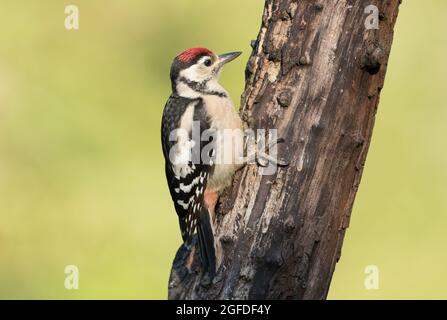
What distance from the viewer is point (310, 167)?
369 centimetres

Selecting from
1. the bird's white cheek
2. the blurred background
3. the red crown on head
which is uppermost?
the red crown on head

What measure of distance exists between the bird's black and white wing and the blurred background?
89.2 inches

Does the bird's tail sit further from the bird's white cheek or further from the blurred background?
the blurred background

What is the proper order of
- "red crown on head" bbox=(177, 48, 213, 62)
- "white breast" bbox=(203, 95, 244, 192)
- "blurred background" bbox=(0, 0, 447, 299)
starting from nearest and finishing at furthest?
1. "white breast" bbox=(203, 95, 244, 192)
2. "red crown on head" bbox=(177, 48, 213, 62)
3. "blurred background" bbox=(0, 0, 447, 299)

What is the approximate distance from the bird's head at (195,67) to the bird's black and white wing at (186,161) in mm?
218

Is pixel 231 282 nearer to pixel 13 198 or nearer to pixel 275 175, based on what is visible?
pixel 275 175

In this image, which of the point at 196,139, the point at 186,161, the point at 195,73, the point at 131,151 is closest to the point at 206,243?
the point at 186,161

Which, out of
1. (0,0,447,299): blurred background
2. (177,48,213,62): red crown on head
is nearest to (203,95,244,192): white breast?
(177,48,213,62): red crown on head

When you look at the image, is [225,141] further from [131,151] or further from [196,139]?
[131,151]

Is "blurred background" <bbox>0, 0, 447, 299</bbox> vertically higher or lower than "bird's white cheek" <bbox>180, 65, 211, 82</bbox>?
lower

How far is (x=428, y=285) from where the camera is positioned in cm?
622

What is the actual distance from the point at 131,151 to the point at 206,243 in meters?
3.82

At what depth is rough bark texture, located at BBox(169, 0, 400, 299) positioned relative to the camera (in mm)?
3627
